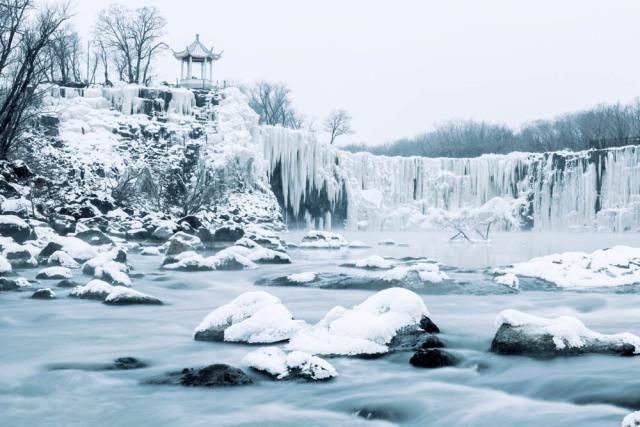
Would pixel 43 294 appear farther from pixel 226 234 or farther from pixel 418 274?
pixel 226 234

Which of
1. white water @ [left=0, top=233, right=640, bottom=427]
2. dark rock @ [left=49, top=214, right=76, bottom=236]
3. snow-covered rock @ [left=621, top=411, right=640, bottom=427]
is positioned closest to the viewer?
snow-covered rock @ [left=621, top=411, right=640, bottom=427]

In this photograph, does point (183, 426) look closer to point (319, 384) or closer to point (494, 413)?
point (319, 384)

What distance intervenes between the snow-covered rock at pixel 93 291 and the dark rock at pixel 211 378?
11.6 feet

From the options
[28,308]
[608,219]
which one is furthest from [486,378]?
[608,219]

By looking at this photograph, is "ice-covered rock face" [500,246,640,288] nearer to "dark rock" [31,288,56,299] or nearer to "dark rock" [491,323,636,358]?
"dark rock" [491,323,636,358]

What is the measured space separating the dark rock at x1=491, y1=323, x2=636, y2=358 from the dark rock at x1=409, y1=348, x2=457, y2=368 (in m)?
0.42

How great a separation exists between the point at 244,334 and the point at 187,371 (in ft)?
2.98

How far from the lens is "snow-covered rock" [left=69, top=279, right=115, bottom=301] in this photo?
762 centimetres

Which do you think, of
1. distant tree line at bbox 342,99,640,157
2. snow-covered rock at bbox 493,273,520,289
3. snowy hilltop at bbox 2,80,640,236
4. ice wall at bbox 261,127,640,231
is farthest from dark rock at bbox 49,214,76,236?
distant tree line at bbox 342,99,640,157

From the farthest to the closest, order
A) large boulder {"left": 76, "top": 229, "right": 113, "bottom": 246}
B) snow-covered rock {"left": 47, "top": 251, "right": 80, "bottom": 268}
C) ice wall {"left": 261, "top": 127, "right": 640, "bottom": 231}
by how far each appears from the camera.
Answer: ice wall {"left": 261, "top": 127, "right": 640, "bottom": 231}
large boulder {"left": 76, "top": 229, "right": 113, "bottom": 246}
snow-covered rock {"left": 47, "top": 251, "right": 80, "bottom": 268}

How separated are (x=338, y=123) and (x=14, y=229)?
133 ft

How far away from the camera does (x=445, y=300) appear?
812 cm

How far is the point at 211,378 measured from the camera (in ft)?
13.7

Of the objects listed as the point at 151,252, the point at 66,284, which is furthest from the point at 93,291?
the point at 151,252
